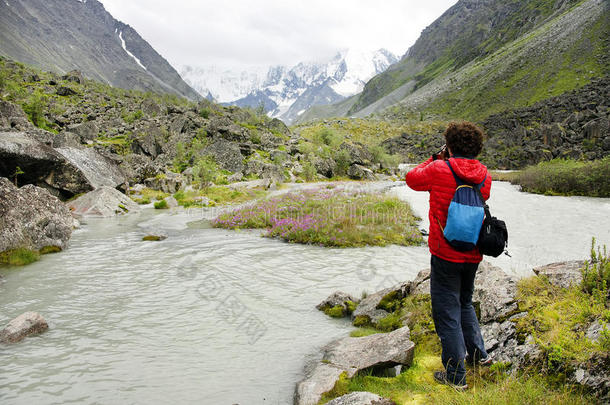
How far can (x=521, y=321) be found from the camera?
4.89 m

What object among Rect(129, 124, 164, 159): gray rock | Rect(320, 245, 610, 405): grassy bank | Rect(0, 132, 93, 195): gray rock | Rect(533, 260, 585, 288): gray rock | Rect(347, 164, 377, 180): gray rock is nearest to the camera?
Rect(320, 245, 610, 405): grassy bank

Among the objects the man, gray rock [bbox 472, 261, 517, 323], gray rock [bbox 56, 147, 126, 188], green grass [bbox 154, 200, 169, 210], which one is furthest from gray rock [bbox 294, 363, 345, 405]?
gray rock [bbox 56, 147, 126, 188]

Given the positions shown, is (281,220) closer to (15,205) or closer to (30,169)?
(15,205)

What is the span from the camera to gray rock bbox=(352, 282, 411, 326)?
736 cm

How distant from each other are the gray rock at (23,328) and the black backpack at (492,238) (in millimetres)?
8002

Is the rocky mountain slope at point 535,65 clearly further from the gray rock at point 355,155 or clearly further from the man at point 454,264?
the man at point 454,264

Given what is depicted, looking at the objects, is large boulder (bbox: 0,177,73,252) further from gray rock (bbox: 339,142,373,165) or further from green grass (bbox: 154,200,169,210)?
gray rock (bbox: 339,142,373,165)

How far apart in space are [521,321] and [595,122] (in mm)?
58996

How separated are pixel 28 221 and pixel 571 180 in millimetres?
37506

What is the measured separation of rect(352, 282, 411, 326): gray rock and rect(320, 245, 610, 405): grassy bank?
5.03 ft

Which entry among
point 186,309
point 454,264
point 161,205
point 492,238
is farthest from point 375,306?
point 161,205

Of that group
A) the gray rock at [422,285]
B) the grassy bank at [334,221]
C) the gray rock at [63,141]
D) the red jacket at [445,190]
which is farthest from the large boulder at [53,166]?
the red jacket at [445,190]

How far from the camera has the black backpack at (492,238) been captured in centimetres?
406

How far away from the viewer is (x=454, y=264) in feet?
14.1
